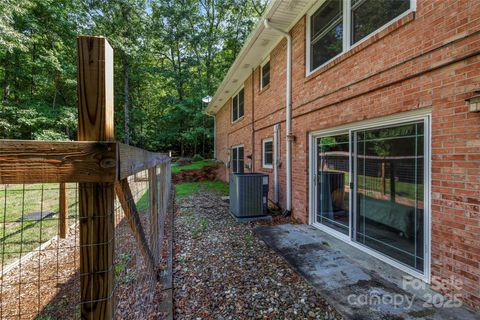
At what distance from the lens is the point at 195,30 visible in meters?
20.3

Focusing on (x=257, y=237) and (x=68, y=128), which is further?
(x=68, y=128)

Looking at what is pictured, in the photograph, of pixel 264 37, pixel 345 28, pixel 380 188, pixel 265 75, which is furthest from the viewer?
pixel 265 75

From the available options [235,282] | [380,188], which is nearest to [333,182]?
[380,188]

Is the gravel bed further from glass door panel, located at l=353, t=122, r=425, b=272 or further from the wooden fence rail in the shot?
the wooden fence rail

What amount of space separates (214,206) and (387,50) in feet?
18.5

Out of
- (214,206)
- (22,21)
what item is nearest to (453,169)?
(214,206)

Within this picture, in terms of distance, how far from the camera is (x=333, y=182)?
184 inches

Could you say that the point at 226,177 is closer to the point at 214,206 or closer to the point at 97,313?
the point at 214,206

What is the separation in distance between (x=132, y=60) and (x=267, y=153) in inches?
640

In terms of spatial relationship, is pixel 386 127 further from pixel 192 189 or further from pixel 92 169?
pixel 192 189

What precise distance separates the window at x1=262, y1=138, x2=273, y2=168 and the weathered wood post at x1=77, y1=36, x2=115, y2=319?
6487 millimetres

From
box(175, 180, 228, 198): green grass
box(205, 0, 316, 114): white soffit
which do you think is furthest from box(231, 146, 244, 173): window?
box(205, 0, 316, 114): white soffit

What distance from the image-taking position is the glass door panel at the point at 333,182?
431cm

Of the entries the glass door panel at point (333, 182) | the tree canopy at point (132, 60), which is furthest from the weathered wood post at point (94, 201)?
the tree canopy at point (132, 60)
